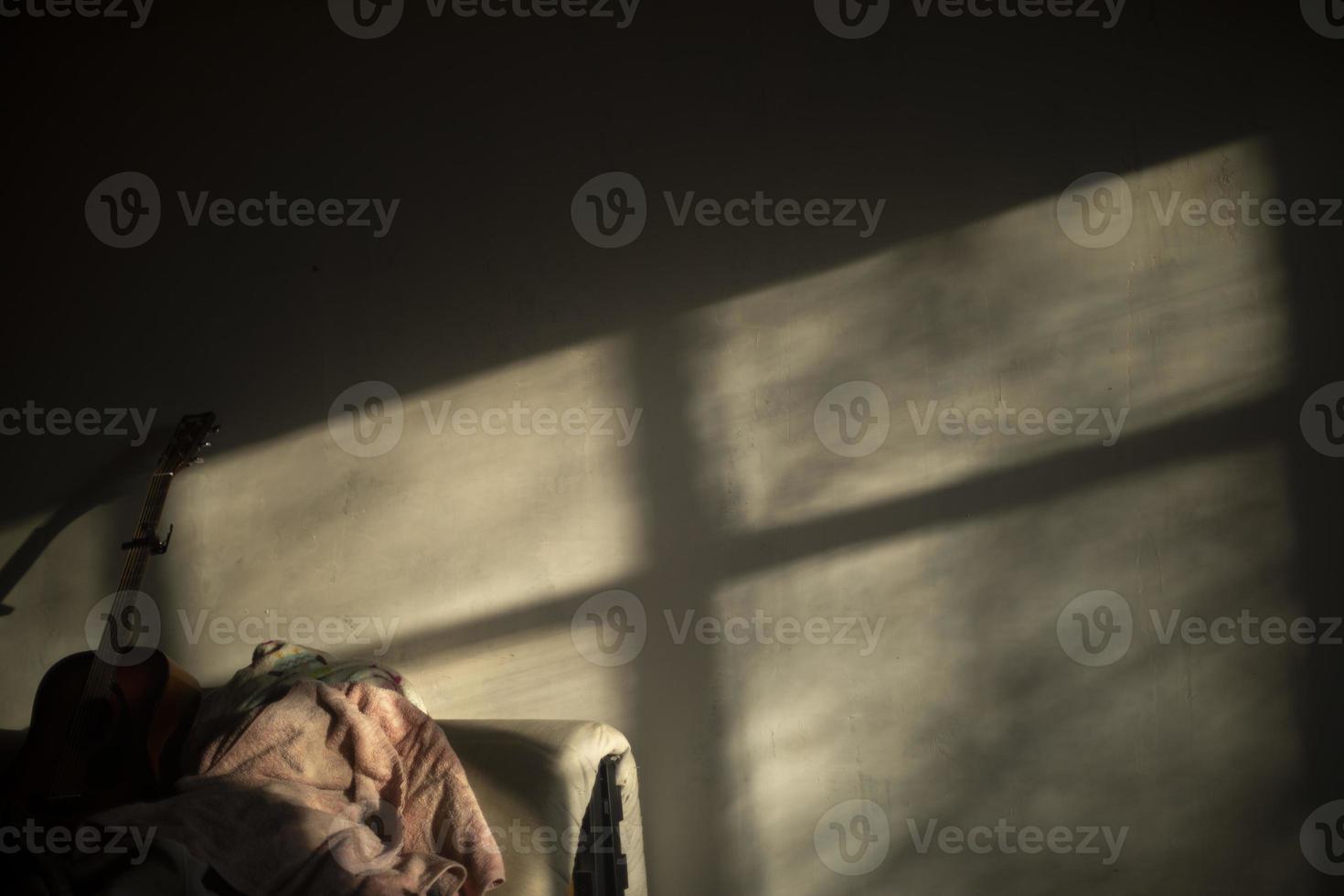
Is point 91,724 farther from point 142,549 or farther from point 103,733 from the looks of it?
point 142,549

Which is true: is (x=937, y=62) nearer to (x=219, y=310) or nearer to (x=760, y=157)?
(x=760, y=157)

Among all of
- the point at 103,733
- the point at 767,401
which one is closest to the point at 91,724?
the point at 103,733

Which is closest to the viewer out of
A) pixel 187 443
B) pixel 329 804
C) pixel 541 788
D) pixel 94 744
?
pixel 329 804

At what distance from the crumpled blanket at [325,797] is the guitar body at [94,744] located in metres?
0.12

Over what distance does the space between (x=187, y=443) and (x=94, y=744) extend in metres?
0.92

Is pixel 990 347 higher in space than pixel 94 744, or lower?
higher

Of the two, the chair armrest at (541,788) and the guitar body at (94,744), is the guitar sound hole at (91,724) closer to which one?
the guitar body at (94,744)

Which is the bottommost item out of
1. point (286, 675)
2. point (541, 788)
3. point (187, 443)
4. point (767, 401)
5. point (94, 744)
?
point (541, 788)

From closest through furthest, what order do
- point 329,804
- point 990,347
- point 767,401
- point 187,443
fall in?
point 329,804 < point 990,347 < point 767,401 < point 187,443

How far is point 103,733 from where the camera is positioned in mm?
2545

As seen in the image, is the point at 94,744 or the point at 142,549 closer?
the point at 94,744

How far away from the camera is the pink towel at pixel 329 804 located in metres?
2.07

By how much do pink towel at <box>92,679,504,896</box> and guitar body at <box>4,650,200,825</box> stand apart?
134mm

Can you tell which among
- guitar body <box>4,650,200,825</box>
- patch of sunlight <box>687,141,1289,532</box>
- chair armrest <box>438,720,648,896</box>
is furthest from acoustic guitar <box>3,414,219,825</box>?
patch of sunlight <box>687,141,1289,532</box>
